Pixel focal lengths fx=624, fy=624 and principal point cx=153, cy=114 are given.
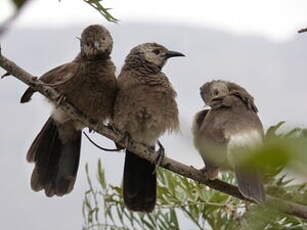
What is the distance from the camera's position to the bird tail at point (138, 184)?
150 inches

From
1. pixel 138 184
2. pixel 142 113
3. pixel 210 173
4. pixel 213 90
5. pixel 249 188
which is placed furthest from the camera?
pixel 213 90

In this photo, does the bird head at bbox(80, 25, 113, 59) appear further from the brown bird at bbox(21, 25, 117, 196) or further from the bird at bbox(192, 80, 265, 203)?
the bird at bbox(192, 80, 265, 203)

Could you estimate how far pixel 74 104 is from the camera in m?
3.62

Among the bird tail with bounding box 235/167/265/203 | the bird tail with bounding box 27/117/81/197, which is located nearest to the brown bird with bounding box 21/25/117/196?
the bird tail with bounding box 27/117/81/197

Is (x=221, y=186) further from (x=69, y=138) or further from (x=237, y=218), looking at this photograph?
(x=69, y=138)

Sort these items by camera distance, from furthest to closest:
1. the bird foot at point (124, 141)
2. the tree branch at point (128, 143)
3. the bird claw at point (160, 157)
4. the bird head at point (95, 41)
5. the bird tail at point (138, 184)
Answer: the bird tail at point (138, 184)
the bird head at point (95, 41)
the bird foot at point (124, 141)
the bird claw at point (160, 157)
the tree branch at point (128, 143)

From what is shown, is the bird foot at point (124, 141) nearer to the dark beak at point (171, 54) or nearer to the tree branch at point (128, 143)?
the tree branch at point (128, 143)

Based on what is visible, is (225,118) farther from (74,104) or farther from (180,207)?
(74,104)

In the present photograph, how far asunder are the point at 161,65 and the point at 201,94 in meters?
0.33

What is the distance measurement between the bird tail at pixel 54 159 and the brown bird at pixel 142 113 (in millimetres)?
408

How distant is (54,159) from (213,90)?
1.14 m

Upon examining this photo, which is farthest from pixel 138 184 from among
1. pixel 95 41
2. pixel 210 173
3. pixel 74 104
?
pixel 95 41

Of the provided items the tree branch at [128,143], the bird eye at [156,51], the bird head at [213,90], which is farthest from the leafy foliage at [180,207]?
the bird eye at [156,51]

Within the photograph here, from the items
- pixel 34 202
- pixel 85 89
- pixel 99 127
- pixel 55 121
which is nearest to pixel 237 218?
pixel 99 127
